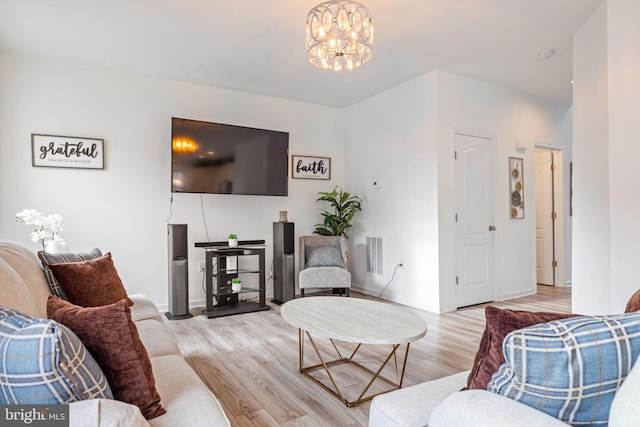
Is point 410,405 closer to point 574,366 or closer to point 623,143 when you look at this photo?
point 574,366

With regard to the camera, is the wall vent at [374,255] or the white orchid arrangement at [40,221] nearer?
the white orchid arrangement at [40,221]

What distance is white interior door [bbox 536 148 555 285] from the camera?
18.3 feet

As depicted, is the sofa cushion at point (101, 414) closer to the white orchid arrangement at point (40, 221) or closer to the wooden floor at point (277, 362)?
the wooden floor at point (277, 362)

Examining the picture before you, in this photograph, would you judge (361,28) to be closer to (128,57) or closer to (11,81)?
(128,57)

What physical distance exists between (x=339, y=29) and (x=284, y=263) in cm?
281

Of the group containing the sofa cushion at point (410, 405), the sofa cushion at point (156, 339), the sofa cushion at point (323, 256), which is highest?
Answer: the sofa cushion at point (323, 256)

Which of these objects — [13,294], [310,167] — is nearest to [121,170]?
[310,167]

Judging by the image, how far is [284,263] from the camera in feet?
14.7

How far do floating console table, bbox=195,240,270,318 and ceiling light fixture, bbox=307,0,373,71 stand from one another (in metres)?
2.45

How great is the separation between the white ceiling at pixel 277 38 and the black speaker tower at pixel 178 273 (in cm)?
175

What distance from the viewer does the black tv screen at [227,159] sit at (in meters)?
3.97

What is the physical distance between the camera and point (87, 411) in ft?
2.81

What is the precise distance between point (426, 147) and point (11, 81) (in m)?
4.23

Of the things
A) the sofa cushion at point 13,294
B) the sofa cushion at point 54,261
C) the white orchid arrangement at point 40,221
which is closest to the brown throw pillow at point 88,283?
the sofa cushion at point 54,261
